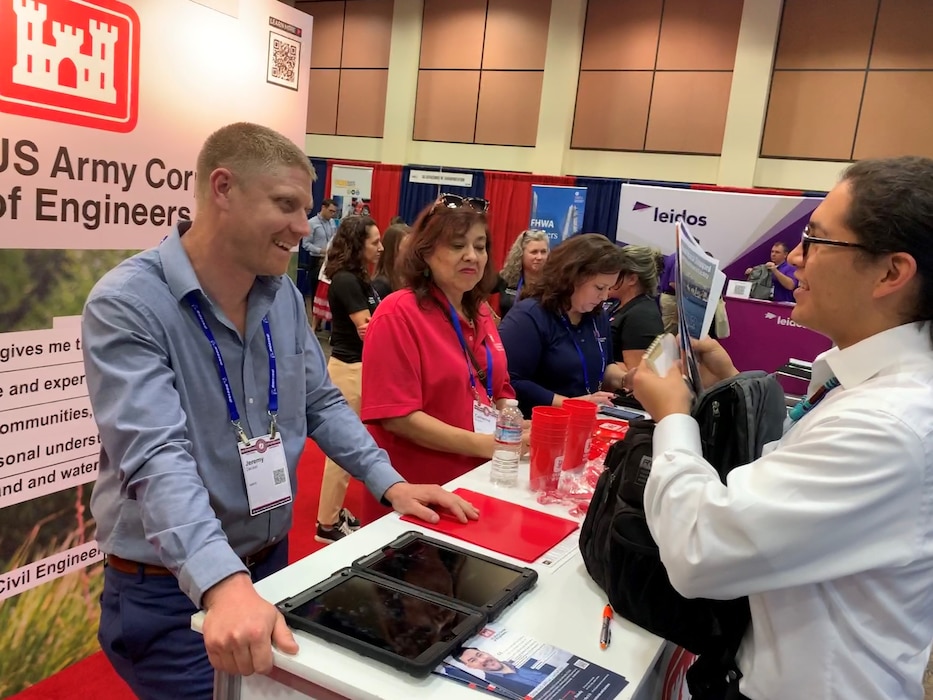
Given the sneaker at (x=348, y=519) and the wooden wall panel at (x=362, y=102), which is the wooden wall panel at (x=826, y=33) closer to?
the wooden wall panel at (x=362, y=102)

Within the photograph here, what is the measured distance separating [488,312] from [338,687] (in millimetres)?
1553

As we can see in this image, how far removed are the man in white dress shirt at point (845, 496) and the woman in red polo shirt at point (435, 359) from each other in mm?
992

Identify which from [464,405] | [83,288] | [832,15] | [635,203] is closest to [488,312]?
[464,405]

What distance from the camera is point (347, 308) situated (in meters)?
3.71

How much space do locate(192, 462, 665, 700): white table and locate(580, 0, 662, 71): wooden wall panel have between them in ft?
29.6

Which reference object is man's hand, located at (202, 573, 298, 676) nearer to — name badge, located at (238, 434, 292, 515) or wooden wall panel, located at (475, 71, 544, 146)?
name badge, located at (238, 434, 292, 515)

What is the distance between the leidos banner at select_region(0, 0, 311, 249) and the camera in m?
1.93

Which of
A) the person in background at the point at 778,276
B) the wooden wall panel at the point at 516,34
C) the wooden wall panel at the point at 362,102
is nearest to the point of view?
the person in background at the point at 778,276

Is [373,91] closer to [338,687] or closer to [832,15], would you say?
[832,15]

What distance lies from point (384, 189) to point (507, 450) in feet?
31.6

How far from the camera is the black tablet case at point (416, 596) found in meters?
1.04

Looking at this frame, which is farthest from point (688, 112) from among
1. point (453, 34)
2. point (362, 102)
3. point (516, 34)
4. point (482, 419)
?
point (482, 419)

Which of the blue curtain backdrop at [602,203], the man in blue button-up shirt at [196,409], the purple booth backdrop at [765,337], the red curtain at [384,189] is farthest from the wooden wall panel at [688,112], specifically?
the man in blue button-up shirt at [196,409]

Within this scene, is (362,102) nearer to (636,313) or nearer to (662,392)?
(636,313)
